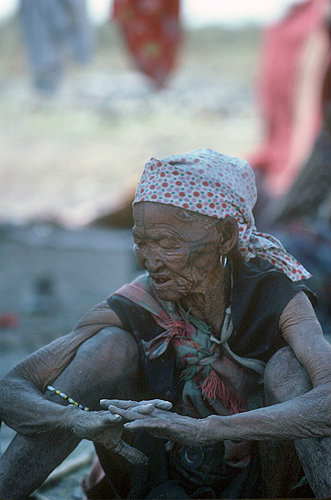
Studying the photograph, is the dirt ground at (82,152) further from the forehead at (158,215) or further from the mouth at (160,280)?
the forehead at (158,215)

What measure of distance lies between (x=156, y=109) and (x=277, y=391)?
67.3 ft

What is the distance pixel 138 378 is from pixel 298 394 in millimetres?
598

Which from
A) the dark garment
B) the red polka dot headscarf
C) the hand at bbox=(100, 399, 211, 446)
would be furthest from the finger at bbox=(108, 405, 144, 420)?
the red polka dot headscarf

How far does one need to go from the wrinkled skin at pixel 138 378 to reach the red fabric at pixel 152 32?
554 cm

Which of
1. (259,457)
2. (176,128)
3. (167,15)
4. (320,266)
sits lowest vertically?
(176,128)

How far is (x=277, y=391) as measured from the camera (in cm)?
218

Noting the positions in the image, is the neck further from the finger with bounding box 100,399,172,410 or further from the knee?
the finger with bounding box 100,399,172,410

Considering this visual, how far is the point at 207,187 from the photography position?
7.25 feet

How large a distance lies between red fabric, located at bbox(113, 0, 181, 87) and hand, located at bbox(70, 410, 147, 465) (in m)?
5.94

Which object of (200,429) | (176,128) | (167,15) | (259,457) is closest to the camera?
(200,429)

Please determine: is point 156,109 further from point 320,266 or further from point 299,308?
point 299,308

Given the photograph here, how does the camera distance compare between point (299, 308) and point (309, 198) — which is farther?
point (309, 198)

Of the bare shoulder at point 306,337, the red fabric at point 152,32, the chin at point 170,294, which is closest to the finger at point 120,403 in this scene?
the chin at point 170,294

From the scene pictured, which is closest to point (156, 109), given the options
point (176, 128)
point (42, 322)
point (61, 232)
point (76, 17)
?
point (176, 128)
